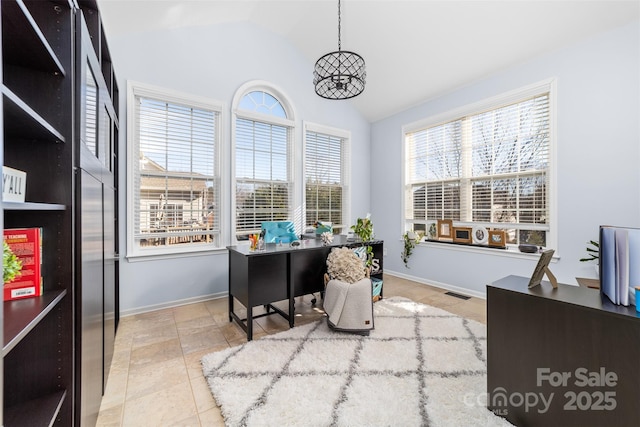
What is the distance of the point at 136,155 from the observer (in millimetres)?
3291

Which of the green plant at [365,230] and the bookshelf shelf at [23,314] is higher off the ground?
the green plant at [365,230]

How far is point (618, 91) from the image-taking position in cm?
279

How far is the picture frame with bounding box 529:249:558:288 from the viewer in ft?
5.01

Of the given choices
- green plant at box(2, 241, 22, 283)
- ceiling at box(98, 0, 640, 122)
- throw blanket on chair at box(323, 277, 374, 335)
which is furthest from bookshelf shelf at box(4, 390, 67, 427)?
ceiling at box(98, 0, 640, 122)

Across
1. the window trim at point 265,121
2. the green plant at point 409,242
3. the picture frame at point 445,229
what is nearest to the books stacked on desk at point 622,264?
the picture frame at point 445,229

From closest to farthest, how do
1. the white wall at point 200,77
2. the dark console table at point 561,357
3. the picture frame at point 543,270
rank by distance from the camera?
the dark console table at point 561,357 → the picture frame at point 543,270 → the white wall at point 200,77

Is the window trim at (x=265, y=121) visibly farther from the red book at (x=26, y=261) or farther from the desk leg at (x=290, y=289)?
the red book at (x=26, y=261)

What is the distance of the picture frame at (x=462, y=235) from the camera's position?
13.0ft

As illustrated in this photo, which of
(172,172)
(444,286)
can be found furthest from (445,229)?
(172,172)

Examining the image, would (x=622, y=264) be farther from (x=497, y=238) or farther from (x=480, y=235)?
(x=480, y=235)

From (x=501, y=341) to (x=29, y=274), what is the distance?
2.25 m

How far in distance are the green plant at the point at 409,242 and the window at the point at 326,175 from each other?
113 cm

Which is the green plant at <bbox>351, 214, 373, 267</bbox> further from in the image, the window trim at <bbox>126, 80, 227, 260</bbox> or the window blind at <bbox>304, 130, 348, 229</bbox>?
the window trim at <bbox>126, 80, 227, 260</bbox>

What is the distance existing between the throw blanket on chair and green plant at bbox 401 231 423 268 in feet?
7.44
